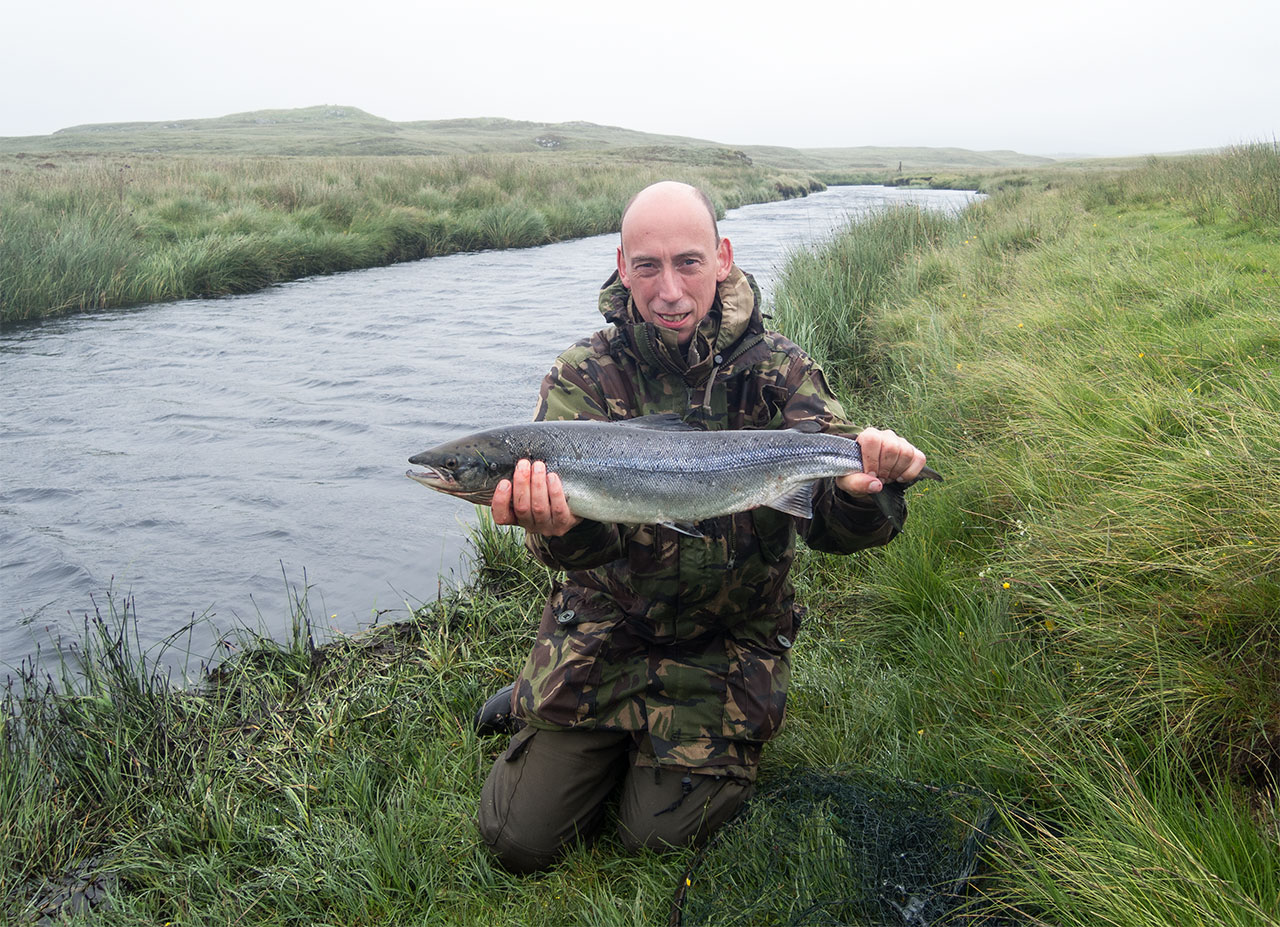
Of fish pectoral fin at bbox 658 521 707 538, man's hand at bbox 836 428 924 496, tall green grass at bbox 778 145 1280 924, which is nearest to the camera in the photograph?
tall green grass at bbox 778 145 1280 924

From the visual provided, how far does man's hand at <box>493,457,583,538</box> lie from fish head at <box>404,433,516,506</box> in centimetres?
5

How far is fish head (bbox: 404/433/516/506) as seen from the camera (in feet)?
11.1

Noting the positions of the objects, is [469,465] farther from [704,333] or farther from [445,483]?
[704,333]

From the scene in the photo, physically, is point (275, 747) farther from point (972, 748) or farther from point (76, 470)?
point (76, 470)

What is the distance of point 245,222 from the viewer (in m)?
21.3

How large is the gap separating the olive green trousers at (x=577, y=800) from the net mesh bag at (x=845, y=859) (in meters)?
0.25

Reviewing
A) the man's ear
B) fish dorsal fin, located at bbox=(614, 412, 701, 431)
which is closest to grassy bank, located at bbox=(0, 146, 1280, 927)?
fish dorsal fin, located at bbox=(614, 412, 701, 431)

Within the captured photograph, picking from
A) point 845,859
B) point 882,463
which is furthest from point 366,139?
point 845,859

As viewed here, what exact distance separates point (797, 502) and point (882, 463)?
374mm

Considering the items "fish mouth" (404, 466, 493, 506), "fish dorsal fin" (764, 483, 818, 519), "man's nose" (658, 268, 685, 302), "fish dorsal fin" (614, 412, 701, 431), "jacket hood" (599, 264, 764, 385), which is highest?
"man's nose" (658, 268, 685, 302)

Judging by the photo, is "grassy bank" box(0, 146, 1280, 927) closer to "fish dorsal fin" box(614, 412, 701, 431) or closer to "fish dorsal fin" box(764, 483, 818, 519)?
"fish dorsal fin" box(764, 483, 818, 519)

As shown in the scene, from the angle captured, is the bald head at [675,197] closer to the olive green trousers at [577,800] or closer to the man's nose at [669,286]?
the man's nose at [669,286]

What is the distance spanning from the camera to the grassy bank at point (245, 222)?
1659 centimetres

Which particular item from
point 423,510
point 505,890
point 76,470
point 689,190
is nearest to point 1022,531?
point 689,190
